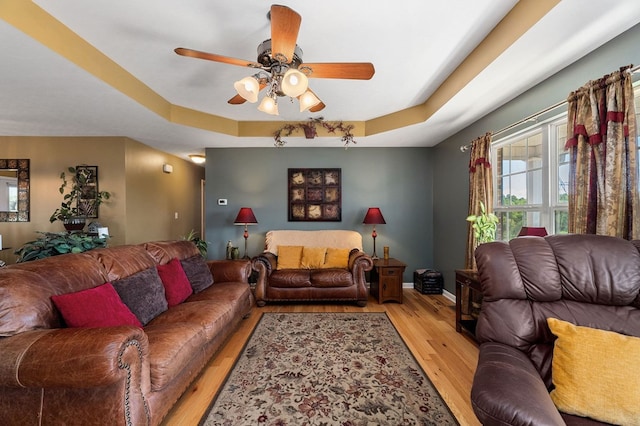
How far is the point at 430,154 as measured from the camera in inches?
189

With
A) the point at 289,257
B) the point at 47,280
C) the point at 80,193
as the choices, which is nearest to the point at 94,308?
the point at 47,280

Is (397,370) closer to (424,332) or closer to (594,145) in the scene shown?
(424,332)

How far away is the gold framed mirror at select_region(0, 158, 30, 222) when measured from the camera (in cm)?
425

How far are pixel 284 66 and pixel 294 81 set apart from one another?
36cm

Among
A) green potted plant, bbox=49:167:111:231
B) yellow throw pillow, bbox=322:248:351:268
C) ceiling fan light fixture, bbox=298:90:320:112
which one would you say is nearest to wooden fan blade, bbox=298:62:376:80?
ceiling fan light fixture, bbox=298:90:320:112

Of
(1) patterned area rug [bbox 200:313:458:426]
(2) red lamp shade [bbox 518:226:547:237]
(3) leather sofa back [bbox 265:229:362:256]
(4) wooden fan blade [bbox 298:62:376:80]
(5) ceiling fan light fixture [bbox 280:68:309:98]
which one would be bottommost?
(1) patterned area rug [bbox 200:313:458:426]

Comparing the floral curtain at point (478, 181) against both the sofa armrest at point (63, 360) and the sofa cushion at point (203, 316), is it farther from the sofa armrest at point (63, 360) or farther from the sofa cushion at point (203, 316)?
the sofa armrest at point (63, 360)

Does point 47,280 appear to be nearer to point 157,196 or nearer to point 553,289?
point 553,289

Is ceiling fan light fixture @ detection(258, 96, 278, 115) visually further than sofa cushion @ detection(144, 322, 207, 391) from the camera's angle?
Yes

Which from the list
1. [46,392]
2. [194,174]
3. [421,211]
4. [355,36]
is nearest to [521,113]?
[355,36]

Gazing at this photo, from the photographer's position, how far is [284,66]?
6.53ft

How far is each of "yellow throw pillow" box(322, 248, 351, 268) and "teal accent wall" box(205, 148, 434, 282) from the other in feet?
2.35

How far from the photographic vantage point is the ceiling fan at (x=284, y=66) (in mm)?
1619

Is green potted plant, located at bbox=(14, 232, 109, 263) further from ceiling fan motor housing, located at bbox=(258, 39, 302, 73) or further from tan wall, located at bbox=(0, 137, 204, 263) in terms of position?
ceiling fan motor housing, located at bbox=(258, 39, 302, 73)
